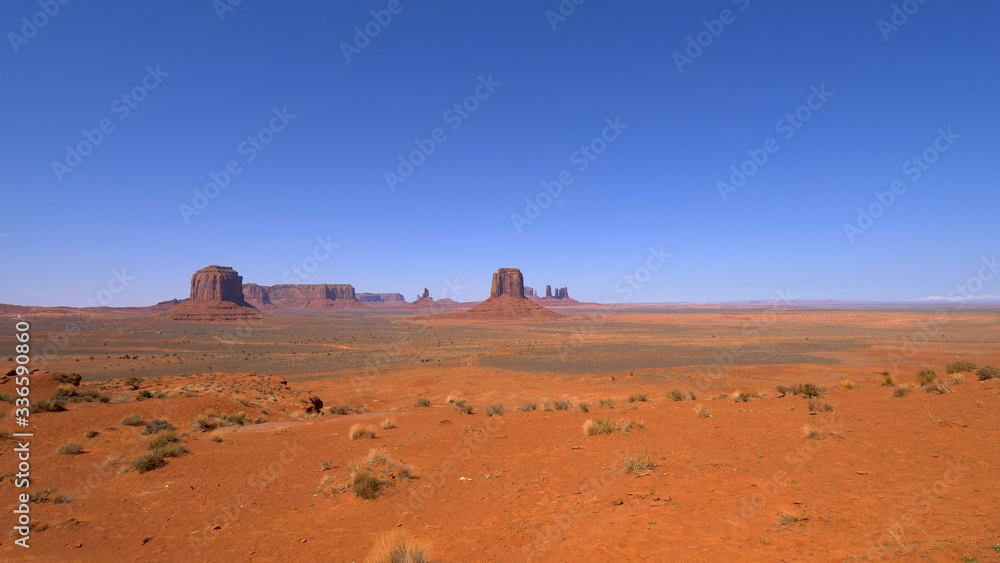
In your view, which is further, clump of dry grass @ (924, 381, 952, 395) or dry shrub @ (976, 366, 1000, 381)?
dry shrub @ (976, 366, 1000, 381)

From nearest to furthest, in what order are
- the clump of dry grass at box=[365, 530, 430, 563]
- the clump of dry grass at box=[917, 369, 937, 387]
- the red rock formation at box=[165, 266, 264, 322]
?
the clump of dry grass at box=[365, 530, 430, 563] < the clump of dry grass at box=[917, 369, 937, 387] < the red rock formation at box=[165, 266, 264, 322]

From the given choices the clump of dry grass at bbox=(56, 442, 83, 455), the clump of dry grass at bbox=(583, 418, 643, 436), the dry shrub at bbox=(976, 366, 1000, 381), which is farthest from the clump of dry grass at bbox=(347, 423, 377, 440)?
the dry shrub at bbox=(976, 366, 1000, 381)

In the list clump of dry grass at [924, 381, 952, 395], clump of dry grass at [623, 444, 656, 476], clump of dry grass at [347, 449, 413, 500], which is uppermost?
clump of dry grass at [924, 381, 952, 395]

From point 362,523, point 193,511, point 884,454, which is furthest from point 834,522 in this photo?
point 193,511

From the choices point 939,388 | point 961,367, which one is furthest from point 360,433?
point 961,367

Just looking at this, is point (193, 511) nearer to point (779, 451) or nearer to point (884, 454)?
point (779, 451)

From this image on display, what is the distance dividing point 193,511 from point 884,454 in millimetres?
13372

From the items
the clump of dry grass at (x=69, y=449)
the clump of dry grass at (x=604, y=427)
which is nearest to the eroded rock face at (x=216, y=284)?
the clump of dry grass at (x=69, y=449)

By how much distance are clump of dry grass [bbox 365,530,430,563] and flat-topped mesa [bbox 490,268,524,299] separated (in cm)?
14746

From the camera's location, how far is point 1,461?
1066cm

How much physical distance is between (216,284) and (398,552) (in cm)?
15017

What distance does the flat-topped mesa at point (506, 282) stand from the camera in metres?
154

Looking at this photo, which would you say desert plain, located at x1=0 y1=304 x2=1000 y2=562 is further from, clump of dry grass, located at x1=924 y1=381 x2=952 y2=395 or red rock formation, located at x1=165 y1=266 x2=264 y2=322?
red rock formation, located at x1=165 y1=266 x2=264 y2=322

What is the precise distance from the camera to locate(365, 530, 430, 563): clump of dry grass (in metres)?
5.15
